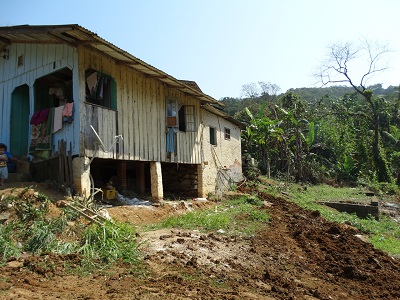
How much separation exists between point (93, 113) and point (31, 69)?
2.97 metres

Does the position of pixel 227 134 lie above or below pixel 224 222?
above

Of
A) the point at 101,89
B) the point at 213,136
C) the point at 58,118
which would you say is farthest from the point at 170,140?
the point at 58,118

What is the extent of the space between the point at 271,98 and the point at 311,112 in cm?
1359

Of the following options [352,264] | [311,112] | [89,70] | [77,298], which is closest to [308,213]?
[352,264]

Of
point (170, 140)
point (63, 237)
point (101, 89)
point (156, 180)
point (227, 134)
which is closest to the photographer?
point (63, 237)

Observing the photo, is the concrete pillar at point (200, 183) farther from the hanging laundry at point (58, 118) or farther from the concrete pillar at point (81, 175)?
the hanging laundry at point (58, 118)

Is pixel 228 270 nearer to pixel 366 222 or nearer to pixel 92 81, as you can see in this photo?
pixel 92 81

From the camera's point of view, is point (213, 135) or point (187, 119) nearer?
point (187, 119)

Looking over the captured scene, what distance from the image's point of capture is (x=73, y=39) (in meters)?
8.32

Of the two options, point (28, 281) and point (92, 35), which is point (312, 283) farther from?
point (92, 35)

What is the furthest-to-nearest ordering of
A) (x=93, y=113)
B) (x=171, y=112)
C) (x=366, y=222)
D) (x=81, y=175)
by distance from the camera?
(x=171, y=112) < (x=366, y=222) < (x=93, y=113) < (x=81, y=175)

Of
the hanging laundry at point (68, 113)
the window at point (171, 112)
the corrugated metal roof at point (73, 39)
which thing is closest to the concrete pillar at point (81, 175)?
the hanging laundry at point (68, 113)

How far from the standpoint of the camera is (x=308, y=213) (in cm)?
1184

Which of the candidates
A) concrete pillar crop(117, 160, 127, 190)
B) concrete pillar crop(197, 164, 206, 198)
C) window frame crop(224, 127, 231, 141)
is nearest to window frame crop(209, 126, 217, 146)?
window frame crop(224, 127, 231, 141)
